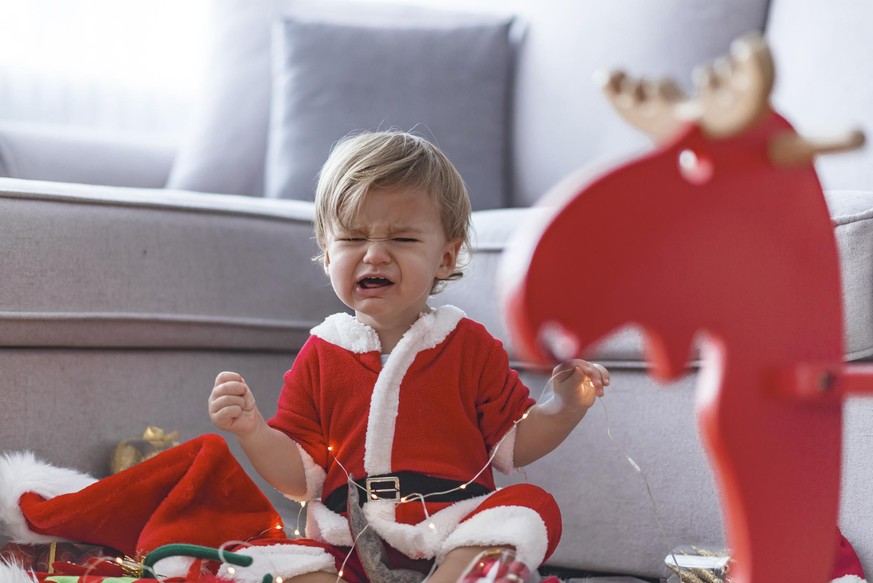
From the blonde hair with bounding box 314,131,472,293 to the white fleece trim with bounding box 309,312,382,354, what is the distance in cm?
9

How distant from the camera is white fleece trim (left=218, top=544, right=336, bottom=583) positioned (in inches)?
36.9

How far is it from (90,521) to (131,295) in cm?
33

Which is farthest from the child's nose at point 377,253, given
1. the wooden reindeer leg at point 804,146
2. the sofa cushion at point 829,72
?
the sofa cushion at point 829,72

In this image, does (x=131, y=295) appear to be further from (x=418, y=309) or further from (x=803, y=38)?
(x=803, y=38)

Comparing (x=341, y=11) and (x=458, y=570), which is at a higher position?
(x=341, y=11)

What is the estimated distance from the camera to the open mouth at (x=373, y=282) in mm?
1029

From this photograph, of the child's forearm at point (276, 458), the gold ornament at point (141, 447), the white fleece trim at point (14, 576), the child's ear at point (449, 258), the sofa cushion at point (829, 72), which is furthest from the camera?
the sofa cushion at point (829, 72)

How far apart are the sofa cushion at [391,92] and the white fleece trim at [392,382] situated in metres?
0.82

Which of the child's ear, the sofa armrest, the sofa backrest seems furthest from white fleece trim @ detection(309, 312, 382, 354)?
the sofa armrest

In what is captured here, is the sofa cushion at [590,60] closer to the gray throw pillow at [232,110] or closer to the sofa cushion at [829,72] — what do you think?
A: the sofa cushion at [829,72]

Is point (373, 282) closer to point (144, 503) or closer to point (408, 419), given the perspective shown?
point (408, 419)

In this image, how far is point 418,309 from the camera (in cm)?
110

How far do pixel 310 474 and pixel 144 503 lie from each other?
21 cm

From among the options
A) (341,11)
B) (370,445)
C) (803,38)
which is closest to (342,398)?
(370,445)
